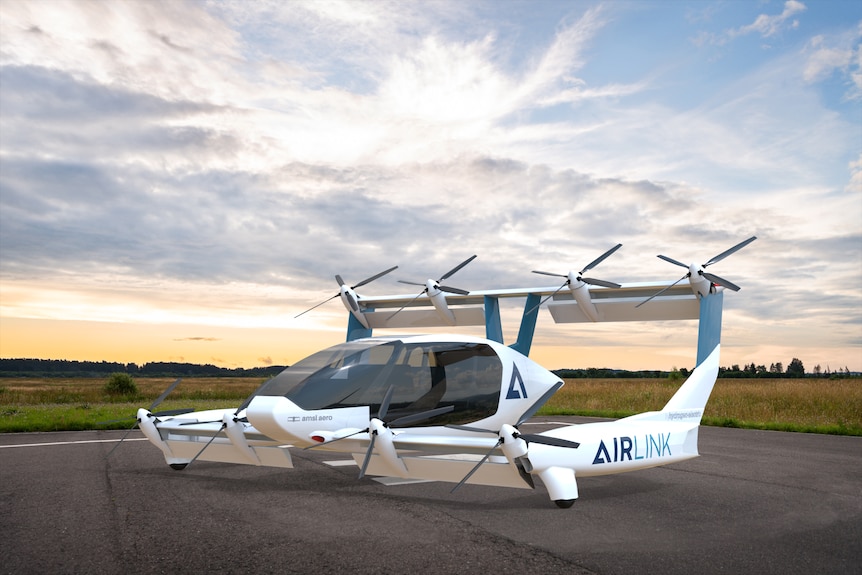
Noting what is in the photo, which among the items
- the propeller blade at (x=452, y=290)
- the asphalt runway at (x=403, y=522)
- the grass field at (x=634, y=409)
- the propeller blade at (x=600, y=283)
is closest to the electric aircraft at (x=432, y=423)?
the asphalt runway at (x=403, y=522)

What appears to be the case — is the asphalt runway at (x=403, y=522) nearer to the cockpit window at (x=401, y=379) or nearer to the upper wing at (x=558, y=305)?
the cockpit window at (x=401, y=379)

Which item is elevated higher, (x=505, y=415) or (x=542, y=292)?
(x=542, y=292)

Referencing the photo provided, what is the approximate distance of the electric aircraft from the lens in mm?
7973

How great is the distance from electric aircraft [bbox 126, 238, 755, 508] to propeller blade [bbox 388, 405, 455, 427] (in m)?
0.03

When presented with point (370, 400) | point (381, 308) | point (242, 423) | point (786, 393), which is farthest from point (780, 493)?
point (786, 393)

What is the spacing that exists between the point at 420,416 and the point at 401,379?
0.88 metres

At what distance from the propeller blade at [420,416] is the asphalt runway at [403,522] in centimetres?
99

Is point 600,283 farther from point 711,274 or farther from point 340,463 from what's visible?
point 340,463

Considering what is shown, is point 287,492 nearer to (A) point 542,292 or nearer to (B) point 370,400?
(B) point 370,400

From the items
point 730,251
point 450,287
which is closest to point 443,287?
point 450,287

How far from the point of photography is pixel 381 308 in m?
17.0

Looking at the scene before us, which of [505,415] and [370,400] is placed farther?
[505,415]

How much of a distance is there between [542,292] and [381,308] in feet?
13.6

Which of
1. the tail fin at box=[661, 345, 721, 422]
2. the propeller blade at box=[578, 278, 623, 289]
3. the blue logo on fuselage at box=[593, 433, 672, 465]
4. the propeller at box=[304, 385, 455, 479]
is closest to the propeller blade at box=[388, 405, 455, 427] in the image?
the propeller at box=[304, 385, 455, 479]
